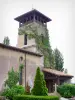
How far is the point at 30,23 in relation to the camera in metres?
39.8

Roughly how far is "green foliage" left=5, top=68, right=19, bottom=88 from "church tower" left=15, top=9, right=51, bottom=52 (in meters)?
11.4

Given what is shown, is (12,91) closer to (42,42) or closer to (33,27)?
(42,42)

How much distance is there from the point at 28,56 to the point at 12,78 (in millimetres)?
6063

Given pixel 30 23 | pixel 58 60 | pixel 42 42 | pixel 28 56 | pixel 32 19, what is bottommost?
pixel 28 56

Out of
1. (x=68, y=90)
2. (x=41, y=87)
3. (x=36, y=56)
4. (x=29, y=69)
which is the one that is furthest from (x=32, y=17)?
(x=41, y=87)

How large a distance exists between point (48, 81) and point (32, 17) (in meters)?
12.7

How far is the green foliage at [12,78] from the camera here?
2635 centimetres

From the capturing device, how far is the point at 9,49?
28.8 meters

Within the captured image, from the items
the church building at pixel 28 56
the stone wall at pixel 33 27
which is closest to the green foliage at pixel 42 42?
the church building at pixel 28 56

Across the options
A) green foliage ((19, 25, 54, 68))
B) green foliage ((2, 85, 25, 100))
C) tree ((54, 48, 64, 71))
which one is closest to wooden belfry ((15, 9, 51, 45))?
green foliage ((19, 25, 54, 68))

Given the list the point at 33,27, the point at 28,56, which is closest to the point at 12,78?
the point at 28,56

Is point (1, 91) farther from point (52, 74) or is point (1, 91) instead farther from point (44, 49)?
point (44, 49)

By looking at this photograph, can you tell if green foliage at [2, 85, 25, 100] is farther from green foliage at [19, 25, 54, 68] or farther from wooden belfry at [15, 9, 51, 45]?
wooden belfry at [15, 9, 51, 45]

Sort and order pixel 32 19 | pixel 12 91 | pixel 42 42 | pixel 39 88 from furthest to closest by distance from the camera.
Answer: pixel 32 19 → pixel 42 42 → pixel 12 91 → pixel 39 88
